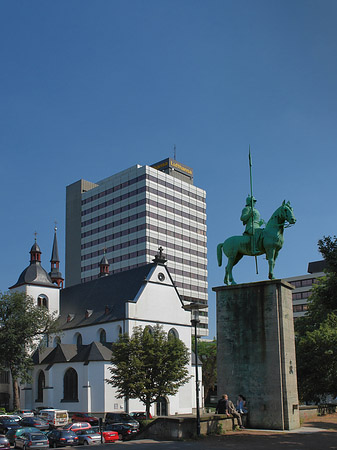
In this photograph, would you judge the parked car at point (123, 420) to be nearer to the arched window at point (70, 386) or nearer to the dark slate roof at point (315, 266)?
the arched window at point (70, 386)

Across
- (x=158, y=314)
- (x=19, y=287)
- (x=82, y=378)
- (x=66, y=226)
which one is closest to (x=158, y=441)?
(x=82, y=378)

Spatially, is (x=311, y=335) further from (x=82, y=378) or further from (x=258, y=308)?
(x=82, y=378)

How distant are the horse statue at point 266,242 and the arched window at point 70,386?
3680 centimetres

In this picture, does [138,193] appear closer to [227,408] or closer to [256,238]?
[256,238]

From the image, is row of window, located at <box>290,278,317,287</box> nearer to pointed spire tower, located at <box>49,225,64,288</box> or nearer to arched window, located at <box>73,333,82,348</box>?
pointed spire tower, located at <box>49,225,64,288</box>

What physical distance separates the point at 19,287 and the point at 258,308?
184ft

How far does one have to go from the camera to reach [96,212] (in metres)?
125

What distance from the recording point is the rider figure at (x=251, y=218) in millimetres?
26453

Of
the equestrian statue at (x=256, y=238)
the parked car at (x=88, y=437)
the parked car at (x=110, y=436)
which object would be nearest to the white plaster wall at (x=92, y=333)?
the parked car at (x=110, y=436)

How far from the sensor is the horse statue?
83.5 feet

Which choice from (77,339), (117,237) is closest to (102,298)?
(77,339)

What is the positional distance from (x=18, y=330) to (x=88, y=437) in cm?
3124

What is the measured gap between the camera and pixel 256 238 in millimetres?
26125

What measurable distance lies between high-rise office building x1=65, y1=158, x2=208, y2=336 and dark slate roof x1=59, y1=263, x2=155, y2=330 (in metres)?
35.6
